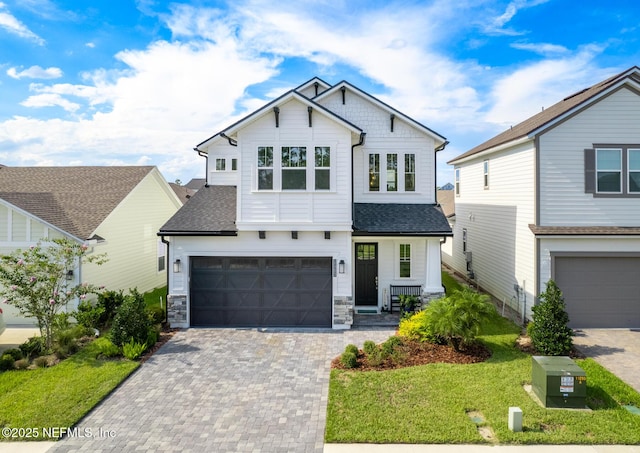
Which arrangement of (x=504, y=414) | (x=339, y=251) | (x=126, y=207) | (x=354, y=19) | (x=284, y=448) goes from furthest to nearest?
(x=126, y=207), (x=339, y=251), (x=354, y=19), (x=504, y=414), (x=284, y=448)

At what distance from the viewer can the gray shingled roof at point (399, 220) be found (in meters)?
13.2

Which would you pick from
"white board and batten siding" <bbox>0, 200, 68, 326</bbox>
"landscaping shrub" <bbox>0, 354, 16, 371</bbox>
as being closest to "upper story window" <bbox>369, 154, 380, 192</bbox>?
"white board and batten siding" <bbox>0, 200, 68, 326</bbox>

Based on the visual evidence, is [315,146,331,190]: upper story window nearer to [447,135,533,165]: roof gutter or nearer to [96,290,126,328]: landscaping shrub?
[447,135,533,165]: roof gutter

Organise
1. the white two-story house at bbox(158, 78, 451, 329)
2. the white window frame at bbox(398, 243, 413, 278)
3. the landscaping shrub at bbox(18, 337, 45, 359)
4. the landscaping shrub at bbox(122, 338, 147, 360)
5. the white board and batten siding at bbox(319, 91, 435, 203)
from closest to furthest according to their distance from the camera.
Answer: the landscaping shrub at bbox(122, 338, 147, 360) → the landscaping shrub at bbox(18, 337, 45, 359) → the white two-story house at bbox(158, 78, 451, 329) → the white window frame at bbox(398, 243, 413, 278) → the white board and batten siding at bbox(319, 91, 435, 203)

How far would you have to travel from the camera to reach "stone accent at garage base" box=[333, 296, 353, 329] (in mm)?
12766

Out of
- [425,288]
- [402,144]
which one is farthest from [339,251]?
[402,144]

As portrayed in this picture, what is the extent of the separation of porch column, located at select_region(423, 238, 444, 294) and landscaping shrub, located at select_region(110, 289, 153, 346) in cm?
883

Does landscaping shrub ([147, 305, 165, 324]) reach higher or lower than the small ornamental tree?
lower

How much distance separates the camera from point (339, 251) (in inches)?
507

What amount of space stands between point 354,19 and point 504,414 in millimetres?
10959

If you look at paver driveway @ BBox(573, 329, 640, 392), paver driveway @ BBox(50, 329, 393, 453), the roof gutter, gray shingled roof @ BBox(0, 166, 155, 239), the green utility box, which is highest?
the roof gutter

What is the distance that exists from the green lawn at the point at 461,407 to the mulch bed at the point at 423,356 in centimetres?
34

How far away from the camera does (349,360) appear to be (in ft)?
30.9

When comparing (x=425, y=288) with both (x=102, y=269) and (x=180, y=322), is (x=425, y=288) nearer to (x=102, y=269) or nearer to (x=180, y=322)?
(x=180, y=322)
